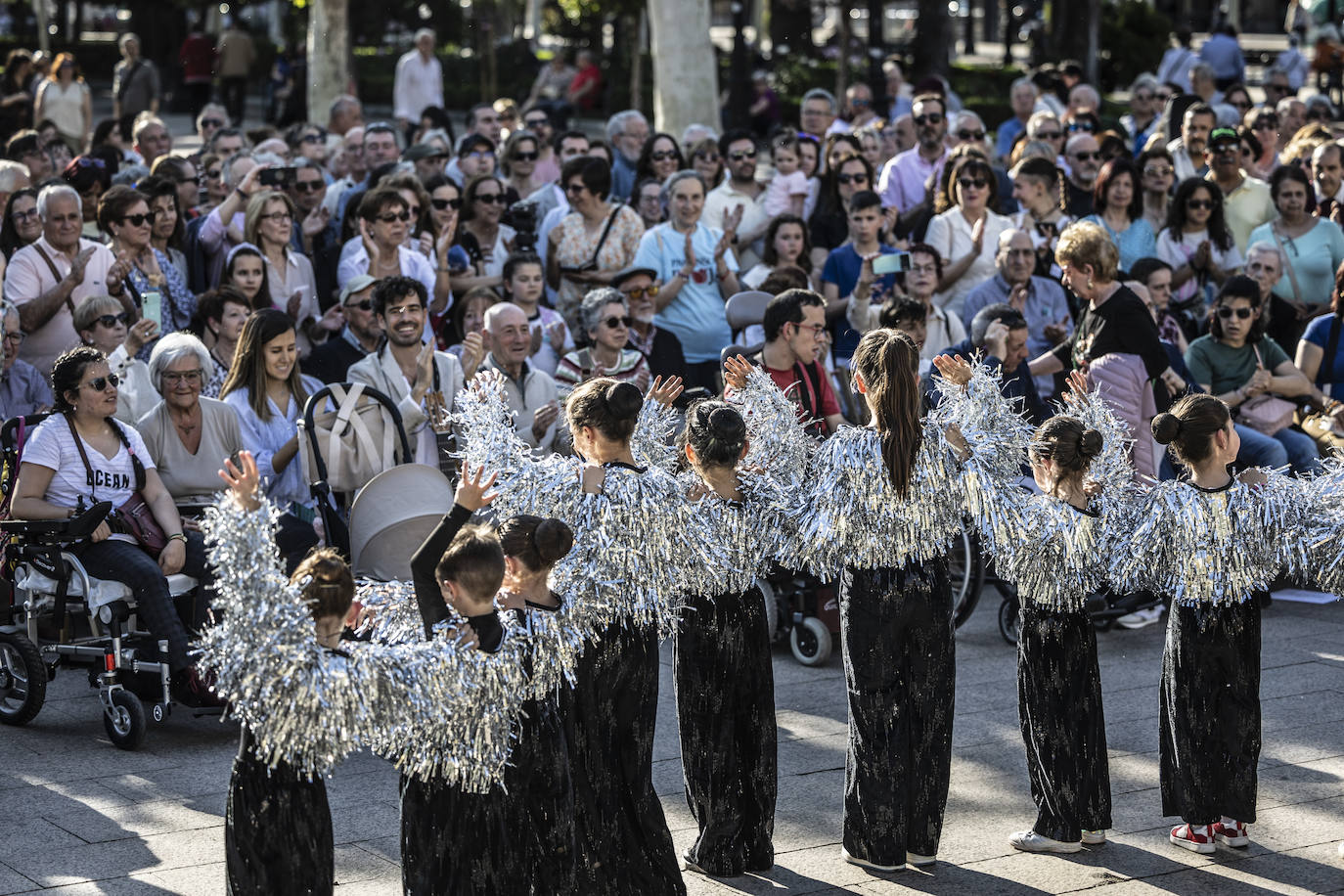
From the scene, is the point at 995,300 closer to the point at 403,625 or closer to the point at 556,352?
the point at 556,352

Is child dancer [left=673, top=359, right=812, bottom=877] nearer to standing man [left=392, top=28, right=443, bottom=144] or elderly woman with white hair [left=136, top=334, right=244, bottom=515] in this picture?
elderly woman with white hair [left=136, top=334, right=244, bottom=515]

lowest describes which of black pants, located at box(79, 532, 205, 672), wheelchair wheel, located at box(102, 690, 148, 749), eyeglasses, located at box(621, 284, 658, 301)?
wheelchair wheel, located at box(102, 690, 148, 749)

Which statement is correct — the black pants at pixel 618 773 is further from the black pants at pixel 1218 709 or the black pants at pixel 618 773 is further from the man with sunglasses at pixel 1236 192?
the man with sunglasses at pixel 1236 192

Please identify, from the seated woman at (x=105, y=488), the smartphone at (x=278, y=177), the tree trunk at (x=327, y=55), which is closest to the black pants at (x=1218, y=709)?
the seated woman at (x=105, y=488)

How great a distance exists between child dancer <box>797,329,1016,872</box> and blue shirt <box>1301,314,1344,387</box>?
5179 mm

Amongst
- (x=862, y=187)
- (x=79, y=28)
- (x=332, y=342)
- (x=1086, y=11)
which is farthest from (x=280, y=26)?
(x=332, y=342)

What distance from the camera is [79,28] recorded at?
39.0 m

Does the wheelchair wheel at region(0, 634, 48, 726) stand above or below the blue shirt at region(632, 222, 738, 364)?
below

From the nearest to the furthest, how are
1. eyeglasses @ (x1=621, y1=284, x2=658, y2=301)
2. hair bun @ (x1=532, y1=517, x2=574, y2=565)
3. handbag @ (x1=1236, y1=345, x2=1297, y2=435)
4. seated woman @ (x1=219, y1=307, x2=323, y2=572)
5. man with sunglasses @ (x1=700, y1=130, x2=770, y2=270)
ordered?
hair bun @ (x1=532, y1=517, x2=574, y2=565)
seated woman @ (x1=219, y1=307, x2=323, y2=572)
eyeglasses @ (x1=621, y1=284, x2=658, y2=301)
handbag @ (x1=1236, y1=345, x2=1297, y2=435)
man with sunglasses @ (x1=700, y1=130, x2=770, y2=270)

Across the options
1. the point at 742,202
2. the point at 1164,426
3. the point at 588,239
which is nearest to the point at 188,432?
the point at 588,239

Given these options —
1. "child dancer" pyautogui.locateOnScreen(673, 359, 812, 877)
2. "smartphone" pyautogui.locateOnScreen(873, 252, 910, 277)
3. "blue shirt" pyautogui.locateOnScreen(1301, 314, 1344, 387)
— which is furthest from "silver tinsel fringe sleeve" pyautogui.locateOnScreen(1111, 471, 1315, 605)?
"blue shirt" pyautogui.locateOnScreen(1301, 314, 1344, 387)

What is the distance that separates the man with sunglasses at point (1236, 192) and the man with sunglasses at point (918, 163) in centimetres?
193

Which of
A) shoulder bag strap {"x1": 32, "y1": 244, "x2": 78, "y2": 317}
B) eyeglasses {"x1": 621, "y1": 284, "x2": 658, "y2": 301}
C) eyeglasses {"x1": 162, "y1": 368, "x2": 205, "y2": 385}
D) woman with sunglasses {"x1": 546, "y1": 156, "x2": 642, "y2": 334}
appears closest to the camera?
eyeglasses {"x1": 162, "y1": 368, "x2": 205, "y2": 385}

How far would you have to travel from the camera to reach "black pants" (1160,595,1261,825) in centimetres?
597
